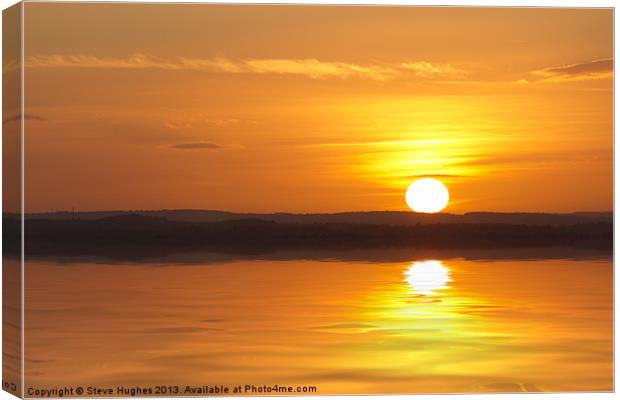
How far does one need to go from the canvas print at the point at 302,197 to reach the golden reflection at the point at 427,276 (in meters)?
0.02

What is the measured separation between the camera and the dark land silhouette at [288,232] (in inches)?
315

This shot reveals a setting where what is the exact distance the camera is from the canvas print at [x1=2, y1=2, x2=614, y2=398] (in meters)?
7.84

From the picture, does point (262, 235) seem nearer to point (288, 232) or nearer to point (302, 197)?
point (288, 232)

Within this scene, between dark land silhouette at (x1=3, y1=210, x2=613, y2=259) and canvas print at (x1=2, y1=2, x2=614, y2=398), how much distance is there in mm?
15

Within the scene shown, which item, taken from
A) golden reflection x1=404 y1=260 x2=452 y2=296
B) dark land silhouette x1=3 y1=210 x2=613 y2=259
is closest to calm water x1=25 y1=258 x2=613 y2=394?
→ golden reflection x1=404 y1=260 x2=452 y2=296

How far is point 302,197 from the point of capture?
823cm

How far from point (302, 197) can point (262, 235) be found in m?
0.36

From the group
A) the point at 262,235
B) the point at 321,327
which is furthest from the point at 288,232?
the point at 321,327

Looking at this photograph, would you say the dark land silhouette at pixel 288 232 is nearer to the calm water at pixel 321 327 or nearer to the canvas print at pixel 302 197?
the canvas print at pixel 302 197

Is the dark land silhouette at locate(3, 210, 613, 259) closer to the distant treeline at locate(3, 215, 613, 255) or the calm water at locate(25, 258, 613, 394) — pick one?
the distant treeline at locate(3, 215, 613, 255)

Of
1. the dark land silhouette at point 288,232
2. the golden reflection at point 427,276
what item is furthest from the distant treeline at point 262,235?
the golden reflection at point 427,276

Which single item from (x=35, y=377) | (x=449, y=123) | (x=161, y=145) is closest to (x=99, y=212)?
(x=161, y=145)

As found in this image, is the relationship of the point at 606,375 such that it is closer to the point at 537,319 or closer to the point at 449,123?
the point at 537,319

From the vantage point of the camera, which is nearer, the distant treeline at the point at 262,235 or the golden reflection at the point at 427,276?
the distant treeline at the point at 262,235
